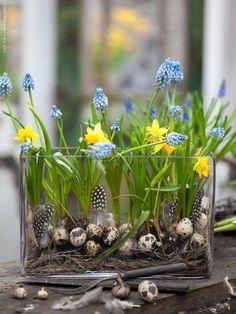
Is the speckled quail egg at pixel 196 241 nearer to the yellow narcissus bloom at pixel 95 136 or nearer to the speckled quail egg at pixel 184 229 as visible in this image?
the speckled quail egg at pixel 184 229

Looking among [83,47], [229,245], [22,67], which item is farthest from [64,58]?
[229,245]

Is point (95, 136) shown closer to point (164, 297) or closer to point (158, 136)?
point (158, 136)

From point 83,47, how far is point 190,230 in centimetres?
530

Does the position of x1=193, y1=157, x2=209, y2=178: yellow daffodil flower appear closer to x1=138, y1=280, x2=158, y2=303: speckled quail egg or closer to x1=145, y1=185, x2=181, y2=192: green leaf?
x1=145, y1=185, x2=181, y2=192: green leaf

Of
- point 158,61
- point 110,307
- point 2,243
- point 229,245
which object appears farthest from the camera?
point 158,61

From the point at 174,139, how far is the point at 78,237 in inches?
7.6

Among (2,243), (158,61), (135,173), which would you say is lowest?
(2,243)

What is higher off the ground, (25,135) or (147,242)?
(25,135)

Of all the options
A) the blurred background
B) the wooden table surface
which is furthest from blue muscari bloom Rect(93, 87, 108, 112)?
the blurred background

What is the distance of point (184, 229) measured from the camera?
3.86ft

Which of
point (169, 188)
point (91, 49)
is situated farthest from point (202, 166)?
point (91, 49)

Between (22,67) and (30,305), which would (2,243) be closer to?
(22,67)

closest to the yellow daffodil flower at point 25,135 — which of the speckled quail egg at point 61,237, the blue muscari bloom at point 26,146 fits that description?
the blue muscari bloom at point 26,146

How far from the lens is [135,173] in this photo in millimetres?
1186
